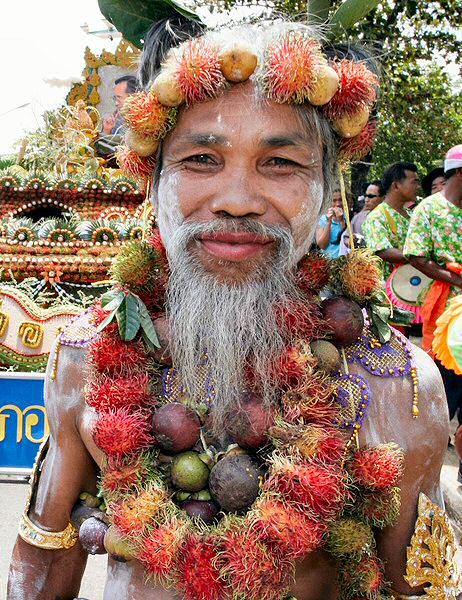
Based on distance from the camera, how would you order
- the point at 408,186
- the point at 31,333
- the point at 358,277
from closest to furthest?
the point at 358,277 < the point at 31,333 < the point at 408,186

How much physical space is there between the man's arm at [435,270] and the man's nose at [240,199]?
105 inches

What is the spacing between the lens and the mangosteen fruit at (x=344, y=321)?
1.50 m

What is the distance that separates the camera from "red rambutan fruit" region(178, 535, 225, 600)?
50.2 inches

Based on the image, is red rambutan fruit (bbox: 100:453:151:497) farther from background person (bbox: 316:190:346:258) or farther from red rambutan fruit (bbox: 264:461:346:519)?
background person (bbox: 316:190:346:258)

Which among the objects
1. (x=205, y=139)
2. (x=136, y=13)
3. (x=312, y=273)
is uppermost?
(x=136, y=13)

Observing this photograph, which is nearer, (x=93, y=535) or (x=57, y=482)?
(x=93, y=535)

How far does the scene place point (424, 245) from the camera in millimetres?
3916

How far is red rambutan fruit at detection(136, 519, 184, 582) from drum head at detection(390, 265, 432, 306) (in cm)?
343

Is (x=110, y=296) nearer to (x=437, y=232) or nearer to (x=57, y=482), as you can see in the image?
(x=57, y=482)

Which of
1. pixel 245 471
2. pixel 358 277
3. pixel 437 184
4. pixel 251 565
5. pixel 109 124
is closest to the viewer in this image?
pixel 251 565

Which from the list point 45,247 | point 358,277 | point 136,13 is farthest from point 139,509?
point 45,247

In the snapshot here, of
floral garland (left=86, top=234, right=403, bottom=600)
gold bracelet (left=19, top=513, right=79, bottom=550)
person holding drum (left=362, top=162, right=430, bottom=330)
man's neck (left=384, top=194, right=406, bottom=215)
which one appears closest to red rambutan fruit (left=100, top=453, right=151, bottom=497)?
floral garland (left=86, top=234, right=403, bottom=600)

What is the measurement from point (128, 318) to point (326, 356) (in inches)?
18.4

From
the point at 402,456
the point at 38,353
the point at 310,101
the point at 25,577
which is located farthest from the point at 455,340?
the point at 38,353
